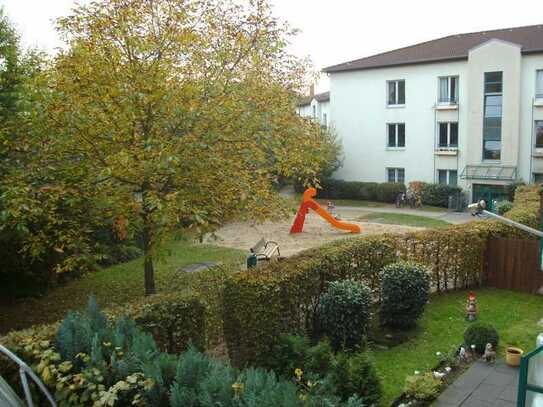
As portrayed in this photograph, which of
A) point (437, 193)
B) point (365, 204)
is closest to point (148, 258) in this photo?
point (437, 193)

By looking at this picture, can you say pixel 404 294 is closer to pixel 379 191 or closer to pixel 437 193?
pixel 437 193

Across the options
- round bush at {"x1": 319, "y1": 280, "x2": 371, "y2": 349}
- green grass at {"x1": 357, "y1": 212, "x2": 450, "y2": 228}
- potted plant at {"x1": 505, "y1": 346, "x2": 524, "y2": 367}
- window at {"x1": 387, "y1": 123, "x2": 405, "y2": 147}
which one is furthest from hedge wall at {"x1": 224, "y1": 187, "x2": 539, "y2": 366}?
window at {"x1": 387, "y1": 123, "x2": 405, "y2": 147}

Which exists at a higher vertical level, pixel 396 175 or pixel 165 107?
pixel 165 107

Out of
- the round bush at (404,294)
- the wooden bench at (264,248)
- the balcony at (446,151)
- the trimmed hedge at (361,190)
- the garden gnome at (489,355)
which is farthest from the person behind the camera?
the trimmed hedge at (361,190)

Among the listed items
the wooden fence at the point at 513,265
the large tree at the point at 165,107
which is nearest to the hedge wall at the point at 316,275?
the wooden fence at the point at 513,265

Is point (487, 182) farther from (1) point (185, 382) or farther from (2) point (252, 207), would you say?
(1) point (185, 382)

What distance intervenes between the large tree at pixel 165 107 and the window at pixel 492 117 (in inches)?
939

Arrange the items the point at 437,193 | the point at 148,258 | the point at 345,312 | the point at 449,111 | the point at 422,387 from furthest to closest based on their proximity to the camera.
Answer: the point at 449,111 → the point at 437,193 → the point at 148,258 → the point at 345,312 → the point at 422,387

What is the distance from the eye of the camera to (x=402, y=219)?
2820 cm

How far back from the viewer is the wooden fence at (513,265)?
13.6 metres

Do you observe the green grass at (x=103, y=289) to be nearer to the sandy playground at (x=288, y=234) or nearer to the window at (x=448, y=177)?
the sandy playground at (x=288, y=234)

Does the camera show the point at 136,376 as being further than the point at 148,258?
No

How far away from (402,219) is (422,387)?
838 inches

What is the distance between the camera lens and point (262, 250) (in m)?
18.1
